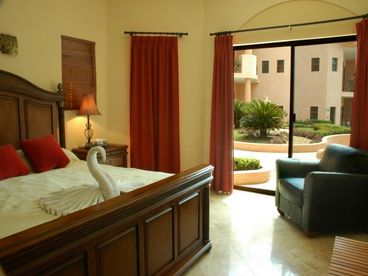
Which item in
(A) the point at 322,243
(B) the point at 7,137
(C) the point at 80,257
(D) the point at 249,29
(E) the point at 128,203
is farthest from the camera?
(D) the point at 249,29

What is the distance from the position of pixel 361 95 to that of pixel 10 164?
377cm

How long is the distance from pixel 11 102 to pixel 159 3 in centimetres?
254

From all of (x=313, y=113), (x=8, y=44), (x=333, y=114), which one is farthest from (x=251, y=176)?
(x=8, y=44)

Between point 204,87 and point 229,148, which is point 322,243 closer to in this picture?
point 229,148

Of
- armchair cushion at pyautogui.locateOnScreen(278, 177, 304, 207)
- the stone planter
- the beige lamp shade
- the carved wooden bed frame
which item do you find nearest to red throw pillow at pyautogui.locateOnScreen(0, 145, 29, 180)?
the carved wooden bed frame

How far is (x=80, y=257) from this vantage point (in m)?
1.55

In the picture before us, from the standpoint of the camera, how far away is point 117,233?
1.78 meters

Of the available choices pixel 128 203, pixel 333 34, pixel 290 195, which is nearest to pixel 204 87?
pixel 333 34

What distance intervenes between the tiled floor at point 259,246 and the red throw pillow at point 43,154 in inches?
69.2

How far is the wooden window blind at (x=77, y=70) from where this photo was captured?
13.6 ft

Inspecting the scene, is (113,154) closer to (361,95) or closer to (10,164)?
(10,164)

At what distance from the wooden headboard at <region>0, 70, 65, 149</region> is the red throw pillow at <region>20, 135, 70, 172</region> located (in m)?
0.21

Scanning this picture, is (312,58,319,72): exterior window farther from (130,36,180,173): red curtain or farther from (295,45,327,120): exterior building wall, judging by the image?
(130,36,180,173): red curtain

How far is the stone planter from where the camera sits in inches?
190
